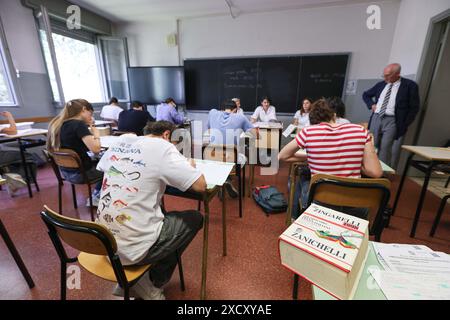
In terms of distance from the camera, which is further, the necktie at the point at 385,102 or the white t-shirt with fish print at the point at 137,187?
the necktie at the point at 385,102

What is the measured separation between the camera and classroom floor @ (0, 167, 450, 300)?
1368 mm

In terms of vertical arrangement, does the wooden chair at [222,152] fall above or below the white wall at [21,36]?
below

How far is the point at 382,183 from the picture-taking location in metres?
1.09

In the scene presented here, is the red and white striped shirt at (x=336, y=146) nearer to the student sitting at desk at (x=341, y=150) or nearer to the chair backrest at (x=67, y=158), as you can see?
the student sitting at desk at (x=341, y=150)

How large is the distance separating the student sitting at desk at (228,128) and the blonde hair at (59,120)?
1.40 meters

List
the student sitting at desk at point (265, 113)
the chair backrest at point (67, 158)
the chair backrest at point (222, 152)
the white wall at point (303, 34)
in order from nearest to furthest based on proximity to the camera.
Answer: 1. the chair backrest at point (67, 158)
2. the chair backrest at point (222, 152)
3. the white wall at point (303, 34)
4. the student sitting at desk at point (265, 113)

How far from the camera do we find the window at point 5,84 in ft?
10.3

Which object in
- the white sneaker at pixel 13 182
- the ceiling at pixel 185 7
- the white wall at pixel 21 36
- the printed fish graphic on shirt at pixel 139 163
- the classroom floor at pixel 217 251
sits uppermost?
the ceiling at pixel 185 7

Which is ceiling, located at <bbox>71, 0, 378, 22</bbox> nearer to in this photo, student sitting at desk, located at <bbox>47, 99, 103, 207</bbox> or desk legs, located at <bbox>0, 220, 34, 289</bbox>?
student sitting at desk, located at <bbox>47, 99, 103, 207</bbox>

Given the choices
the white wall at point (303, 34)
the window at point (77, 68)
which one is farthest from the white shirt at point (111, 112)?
the white wall at point (303, 34)

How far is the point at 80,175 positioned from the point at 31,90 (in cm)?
275

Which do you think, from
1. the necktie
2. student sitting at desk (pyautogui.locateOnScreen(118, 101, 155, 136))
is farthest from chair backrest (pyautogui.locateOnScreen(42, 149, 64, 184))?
the necktie

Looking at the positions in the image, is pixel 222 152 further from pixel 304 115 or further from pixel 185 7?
pixel 185 7

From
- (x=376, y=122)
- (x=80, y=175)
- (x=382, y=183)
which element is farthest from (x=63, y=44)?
(x=376, y=122)
